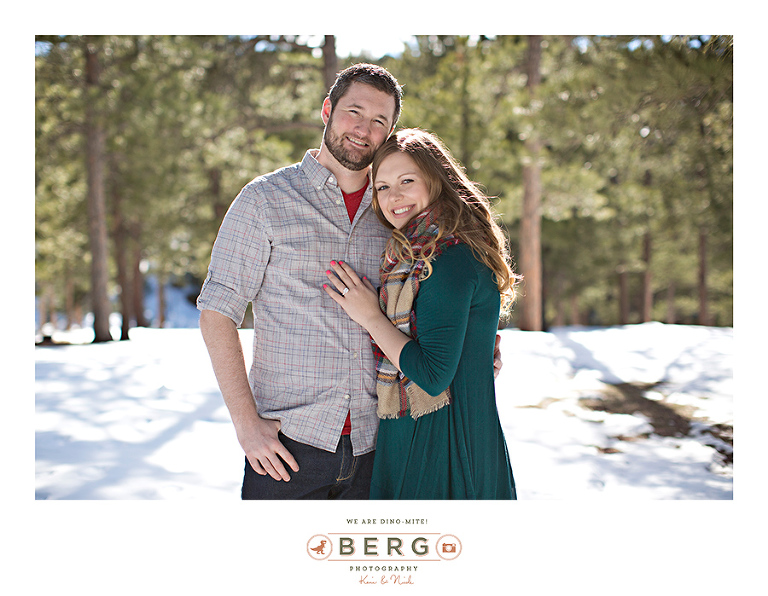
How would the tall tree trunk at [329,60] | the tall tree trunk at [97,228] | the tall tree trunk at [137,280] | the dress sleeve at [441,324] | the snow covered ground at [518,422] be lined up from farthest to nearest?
1. the tall tree trunk at [137,280]
2. the tall tree trunk at [97,228]
3. the tall tree trunk at [329,60]
4. the snow covered ground at [518,422]
5. the dress sleeve at [441,324]

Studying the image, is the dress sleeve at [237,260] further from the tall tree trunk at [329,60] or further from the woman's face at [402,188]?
the tall tree trunk at [329,60]

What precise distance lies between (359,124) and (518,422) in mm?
4008

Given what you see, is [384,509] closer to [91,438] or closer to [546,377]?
[91,438]

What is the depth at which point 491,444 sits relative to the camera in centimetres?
178

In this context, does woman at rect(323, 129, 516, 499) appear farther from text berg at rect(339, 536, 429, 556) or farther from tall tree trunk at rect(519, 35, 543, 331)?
tall tree trunk at rect(519, 35, 543, 331)

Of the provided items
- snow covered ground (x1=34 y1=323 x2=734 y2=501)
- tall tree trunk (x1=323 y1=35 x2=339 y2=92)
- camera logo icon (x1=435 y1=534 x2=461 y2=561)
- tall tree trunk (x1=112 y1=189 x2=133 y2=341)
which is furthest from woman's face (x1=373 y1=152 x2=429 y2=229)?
tall tree trunk (x1=112 y1=189 x2=133 y2=341)

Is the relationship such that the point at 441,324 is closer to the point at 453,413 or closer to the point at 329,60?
the point at 453,413

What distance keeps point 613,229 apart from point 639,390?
9.84 meters

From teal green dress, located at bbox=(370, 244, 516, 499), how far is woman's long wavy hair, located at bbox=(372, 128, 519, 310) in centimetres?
5

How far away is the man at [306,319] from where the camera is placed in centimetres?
172

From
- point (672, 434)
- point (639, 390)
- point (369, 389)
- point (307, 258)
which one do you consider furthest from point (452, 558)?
point (639, 390)

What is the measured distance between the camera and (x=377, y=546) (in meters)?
1.84

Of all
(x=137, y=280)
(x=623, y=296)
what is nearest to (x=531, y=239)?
(x=623, y=296)

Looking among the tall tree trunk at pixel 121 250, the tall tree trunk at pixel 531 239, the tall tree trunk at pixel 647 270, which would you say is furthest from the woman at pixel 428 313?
the tall tree trunk at pixel 647 270
